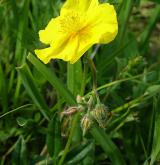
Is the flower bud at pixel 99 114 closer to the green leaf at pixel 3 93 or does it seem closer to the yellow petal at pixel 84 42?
the yellow petal at pixel 84 42

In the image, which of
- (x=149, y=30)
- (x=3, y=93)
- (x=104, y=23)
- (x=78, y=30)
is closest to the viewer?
(x=104, y=23)

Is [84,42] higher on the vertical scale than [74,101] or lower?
higher

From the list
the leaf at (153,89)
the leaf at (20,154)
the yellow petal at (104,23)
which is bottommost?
the leaf at (153,89)

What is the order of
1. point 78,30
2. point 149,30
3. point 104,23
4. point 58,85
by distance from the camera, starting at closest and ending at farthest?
1. point 104,23
2. point 78,30
3. point 58,85
4. point 149,30

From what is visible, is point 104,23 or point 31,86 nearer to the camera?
point 104,23

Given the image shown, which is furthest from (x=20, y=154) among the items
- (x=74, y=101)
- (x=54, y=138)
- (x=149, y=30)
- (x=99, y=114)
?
(x=149, y=30)

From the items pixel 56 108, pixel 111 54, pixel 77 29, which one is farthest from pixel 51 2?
pixel 77 29

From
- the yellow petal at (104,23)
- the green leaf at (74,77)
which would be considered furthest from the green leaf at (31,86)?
the yellow petal at (104,23)

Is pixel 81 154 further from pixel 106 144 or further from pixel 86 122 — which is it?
pixel 86 122
